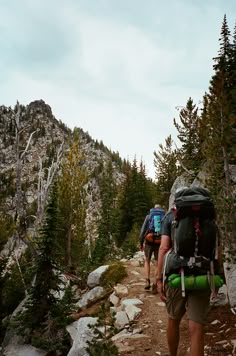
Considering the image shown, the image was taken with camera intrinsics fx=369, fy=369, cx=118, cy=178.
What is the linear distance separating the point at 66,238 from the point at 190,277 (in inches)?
Answer: 761

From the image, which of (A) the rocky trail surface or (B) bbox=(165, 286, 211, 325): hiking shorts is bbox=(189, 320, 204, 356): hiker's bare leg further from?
(A) the rocky trail surface

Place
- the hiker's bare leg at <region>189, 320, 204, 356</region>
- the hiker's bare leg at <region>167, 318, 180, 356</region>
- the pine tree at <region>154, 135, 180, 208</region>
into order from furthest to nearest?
the pine tree at <region>154, 135, 180, 208</region> → the hiker's bare leg at <region>167, 318, 180, 356</region> → the hiker's bare leg at <region>189, 320, 204, 356</region>

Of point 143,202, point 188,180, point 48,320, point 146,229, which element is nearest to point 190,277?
point 146,229

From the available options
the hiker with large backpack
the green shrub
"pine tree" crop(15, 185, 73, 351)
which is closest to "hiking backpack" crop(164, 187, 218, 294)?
the hiker with large backpack

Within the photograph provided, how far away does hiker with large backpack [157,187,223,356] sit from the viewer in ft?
12.7

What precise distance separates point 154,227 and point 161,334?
2566 millimetres

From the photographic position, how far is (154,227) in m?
9.01

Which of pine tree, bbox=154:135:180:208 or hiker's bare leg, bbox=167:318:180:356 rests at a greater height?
pine tree, bbox=154:135:180:208

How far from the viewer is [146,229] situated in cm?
920

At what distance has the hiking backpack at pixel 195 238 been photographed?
3.93 m

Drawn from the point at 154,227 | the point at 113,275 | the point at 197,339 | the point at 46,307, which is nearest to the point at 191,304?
the point at 197,339

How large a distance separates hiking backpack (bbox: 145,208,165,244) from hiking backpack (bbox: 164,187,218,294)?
16.3 ft

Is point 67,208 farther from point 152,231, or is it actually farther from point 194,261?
point 194,261

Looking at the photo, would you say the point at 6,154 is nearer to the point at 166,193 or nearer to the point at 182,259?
the point at 166,193
